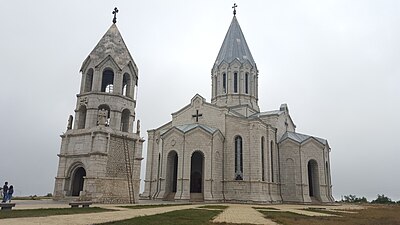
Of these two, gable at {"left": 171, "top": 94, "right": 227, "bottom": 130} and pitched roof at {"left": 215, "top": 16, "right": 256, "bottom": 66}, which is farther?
pitched roof at {"left": 215, "top": 16, "right": 256, "bottom": 66}

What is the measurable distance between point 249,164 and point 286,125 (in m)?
10.8

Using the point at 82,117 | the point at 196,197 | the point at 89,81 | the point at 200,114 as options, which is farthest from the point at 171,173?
the point at 89,81

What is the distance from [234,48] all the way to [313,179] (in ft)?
59.2

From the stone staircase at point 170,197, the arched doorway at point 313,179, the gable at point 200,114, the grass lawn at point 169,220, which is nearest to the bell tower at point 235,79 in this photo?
the gable at point 200,114

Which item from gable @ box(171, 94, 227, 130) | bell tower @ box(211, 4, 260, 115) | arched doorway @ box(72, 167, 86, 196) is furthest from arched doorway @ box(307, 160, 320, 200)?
arched doorway @ box(72, 167, 86, 196)

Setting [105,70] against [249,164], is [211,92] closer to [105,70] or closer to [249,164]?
[249,164]

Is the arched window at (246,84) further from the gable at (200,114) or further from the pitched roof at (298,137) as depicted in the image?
the pitched roof at (298,137)

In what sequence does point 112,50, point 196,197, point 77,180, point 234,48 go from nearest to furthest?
point 77,180 → point 112,50 → point 196,197 → point 234,48

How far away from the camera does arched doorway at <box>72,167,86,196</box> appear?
22.3 m

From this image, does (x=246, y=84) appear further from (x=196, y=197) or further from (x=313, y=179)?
(x=196, y=197)

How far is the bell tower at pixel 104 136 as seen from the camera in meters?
21.0

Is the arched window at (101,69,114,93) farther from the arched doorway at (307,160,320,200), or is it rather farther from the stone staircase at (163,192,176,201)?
the arched doorway at (307,160,320,200)

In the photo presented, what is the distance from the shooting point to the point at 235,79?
38.6m

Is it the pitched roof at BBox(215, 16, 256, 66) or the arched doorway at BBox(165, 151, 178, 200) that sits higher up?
the pitched roof at BBox(215, 16, 256, 66)
